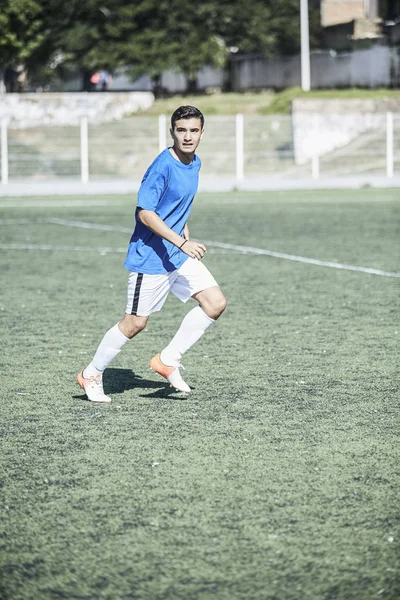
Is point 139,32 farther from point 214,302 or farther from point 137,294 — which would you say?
point 137,294

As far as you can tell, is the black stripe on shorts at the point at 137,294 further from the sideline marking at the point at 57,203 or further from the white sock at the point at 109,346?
the sideline marking at the point at 57,203

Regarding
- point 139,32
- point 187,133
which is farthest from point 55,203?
point 139,32

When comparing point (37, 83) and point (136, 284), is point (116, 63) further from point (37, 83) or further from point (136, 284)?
point (136, 284)

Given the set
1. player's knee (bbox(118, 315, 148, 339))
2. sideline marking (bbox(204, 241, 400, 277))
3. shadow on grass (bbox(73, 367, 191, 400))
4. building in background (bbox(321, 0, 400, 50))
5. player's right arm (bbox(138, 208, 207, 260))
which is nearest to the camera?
player's right arm (bbox(138, 208, 207, 260))

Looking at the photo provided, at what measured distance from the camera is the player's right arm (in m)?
6.03

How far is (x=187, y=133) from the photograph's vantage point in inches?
239

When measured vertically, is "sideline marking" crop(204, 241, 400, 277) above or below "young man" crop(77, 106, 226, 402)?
below

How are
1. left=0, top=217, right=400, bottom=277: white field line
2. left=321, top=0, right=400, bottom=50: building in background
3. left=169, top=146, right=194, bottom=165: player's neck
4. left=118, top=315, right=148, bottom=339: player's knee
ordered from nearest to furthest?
1. left=169, top=146, right=194, bottom=165: player's neck
2. left=118, top=315, right=148, bottom=339: player's knee
3. left=0, top=217, right=400, bottom=277: white field line
4. left=321, top=0, right=400, bottom=50: building in background

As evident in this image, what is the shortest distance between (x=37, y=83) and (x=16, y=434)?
58099mm

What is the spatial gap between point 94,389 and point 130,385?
0.61 metres

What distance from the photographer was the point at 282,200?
27375mm

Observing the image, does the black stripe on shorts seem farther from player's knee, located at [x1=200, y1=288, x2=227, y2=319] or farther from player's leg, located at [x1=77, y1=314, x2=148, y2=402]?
player's knee, located at [x1=200, y1=288, x2=227, y2=319]

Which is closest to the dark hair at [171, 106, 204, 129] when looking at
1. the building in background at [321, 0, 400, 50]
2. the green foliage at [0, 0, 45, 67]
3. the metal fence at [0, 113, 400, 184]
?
the metal fence at [0, 113, 400, 184]

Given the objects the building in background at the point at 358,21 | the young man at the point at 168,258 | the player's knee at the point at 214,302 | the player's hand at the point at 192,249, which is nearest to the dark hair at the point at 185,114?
the young man at the point at 168,258
